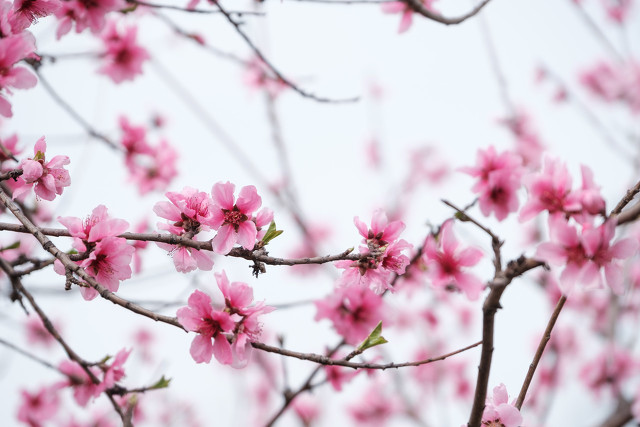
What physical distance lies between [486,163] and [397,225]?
2.48 feet

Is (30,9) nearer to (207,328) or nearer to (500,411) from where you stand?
(207,328)

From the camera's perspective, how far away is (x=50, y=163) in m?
1.46

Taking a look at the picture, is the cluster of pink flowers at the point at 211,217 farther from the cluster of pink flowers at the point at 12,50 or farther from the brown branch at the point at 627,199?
the brown branch at the point at 627,199

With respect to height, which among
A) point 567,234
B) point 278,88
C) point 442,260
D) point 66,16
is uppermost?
point 278,88

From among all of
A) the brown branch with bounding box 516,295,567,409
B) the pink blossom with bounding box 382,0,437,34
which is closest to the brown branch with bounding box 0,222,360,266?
the brown branch with bounding box 516,295,567,409

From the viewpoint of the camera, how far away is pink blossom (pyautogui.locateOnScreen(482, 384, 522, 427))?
1354 millimetres

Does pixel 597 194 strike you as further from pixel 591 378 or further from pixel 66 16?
pixel 591 378

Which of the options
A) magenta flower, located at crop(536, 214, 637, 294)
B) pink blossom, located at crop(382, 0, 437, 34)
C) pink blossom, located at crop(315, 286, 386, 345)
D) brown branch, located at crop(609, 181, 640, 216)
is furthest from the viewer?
pink blossom, located at crop(382, 0, 437, 34)

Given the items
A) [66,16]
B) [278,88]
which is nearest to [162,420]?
[278,88]

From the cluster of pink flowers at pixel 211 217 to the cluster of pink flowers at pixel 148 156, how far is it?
2186 millimetres

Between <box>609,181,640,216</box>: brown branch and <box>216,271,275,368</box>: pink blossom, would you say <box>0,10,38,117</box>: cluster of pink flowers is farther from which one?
<box>609,181,640,216</box>: brown branch

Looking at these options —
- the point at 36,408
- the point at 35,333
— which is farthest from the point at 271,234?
the point at 35,333

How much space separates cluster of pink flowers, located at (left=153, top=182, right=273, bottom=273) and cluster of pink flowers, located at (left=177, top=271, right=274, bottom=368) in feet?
0.37

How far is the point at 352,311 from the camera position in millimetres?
2340
